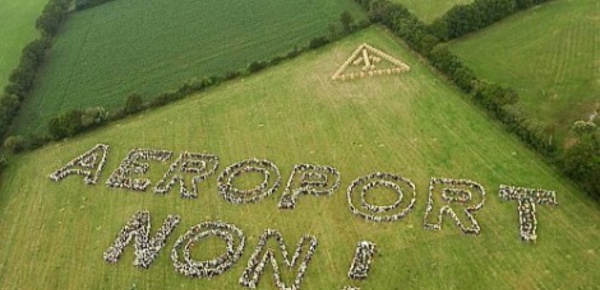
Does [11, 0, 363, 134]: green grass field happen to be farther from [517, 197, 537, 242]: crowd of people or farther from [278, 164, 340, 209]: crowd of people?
[517, 197, 537, 242]: crowd of people

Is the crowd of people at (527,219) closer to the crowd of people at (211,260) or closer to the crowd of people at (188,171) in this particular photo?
the crowd of people at (211,260)

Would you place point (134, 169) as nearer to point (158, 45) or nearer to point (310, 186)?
point (310, 186)

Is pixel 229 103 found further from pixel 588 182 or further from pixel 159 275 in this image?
pixel 588 182

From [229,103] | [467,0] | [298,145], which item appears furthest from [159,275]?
[467,0]

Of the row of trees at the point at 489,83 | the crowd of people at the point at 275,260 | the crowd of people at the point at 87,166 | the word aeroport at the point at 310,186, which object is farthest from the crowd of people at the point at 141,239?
the row of trees at the point at 489,83

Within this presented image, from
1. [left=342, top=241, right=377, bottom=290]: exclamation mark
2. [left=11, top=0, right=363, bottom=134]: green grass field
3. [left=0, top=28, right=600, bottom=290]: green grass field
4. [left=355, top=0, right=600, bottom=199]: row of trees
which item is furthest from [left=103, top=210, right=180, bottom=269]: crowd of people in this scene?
[left=355, top=0, right=600, bottom=199]: row of trees
